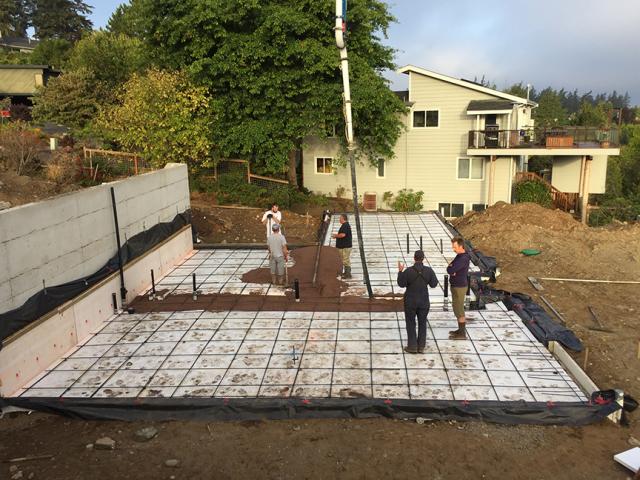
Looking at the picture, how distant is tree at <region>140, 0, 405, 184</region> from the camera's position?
21.7 metres

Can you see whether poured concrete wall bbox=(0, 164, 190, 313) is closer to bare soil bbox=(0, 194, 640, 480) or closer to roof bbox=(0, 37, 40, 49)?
bare soil bbox=(0, 194, 640, 480)

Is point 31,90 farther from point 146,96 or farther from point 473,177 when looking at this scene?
point 473,177

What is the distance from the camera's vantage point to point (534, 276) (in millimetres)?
15234

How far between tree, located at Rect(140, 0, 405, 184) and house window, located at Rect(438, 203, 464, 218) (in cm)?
657

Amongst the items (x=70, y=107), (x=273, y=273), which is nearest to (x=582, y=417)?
(x=273, y=273)

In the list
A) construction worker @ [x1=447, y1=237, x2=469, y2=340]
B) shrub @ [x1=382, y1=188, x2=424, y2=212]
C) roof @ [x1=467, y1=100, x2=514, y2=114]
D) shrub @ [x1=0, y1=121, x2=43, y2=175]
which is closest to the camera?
construction worker @ [x1=447, y1=237, x2=469, y2=340]

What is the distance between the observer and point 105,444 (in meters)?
6.57

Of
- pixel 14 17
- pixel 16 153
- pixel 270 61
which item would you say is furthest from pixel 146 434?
pixel 14 17

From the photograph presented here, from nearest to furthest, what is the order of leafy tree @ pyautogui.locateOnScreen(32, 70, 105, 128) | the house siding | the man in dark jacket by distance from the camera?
the man in dark jacket
the house siding
leafy tree @ pyautogui.locateOnScreen(32, 70, 105, 128)

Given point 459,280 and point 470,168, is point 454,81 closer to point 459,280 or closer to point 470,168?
point 470,168

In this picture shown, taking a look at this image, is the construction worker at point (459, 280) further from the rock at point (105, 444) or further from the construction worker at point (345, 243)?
the rock at point (105, 444)

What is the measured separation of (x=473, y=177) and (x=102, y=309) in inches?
857

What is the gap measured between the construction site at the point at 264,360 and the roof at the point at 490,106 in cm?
1406

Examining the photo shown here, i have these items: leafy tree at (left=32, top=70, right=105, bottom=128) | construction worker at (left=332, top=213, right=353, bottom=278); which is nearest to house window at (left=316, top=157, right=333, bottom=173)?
leafy tree at (left=32, top=70, right=105, bottom=128)
